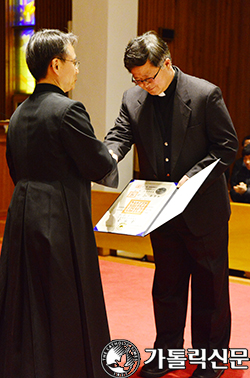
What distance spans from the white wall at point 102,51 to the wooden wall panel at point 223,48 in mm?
2263

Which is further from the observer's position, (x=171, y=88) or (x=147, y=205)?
(x=171, y=88)

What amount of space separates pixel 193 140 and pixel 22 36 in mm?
8080

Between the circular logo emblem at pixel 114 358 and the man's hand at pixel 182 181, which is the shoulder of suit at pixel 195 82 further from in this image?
the circular logo emblem at pixel 114 358

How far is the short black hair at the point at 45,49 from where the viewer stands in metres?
1.84

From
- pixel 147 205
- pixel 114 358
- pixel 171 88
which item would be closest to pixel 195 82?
pixel 171 88

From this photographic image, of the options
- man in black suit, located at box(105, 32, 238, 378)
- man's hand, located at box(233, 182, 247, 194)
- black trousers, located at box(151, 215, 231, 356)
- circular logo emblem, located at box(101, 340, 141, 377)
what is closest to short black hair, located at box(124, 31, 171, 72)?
man in black suit, located at box(105, 32, 238, 378)

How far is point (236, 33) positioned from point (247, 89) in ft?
3.22

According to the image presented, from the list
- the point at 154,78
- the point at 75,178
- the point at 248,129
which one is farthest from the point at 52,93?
the point at 248,129

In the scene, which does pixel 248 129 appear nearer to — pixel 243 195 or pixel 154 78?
pixel 243 195

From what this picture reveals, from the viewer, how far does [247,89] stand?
8.44 metres

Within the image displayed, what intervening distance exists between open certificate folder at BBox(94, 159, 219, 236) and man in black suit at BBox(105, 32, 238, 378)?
112mm

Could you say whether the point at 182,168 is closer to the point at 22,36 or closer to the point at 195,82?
the point at 195,82

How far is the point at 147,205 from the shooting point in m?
2.10

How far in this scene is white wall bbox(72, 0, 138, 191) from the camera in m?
5.53
